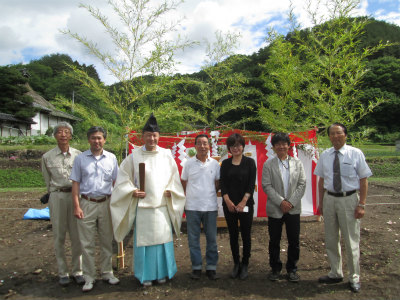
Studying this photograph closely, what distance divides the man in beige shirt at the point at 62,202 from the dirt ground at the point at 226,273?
0.81 feet

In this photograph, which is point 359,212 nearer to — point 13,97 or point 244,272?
point 244,272

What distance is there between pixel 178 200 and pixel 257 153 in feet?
8.09

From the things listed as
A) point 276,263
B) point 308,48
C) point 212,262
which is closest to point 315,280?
A: point 276,263

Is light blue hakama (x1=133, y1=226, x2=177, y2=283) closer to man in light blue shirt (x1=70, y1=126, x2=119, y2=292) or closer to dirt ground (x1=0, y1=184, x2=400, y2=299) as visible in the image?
dirt ground (x1=0, y1=184, x2=400, y2=299)

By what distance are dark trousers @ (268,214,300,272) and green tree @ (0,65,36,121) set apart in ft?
94.0

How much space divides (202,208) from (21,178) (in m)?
14.1

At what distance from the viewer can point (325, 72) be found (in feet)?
16.5

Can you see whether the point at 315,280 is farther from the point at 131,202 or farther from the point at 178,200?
the point at 131,202

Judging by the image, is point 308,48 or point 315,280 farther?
point 308,48

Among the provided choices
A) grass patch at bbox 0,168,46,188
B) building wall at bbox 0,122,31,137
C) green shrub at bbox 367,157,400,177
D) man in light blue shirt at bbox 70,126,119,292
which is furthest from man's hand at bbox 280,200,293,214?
building wall at bbox 0,122,31,137

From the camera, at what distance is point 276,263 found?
3600mm

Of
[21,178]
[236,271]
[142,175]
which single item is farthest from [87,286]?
[21,178]

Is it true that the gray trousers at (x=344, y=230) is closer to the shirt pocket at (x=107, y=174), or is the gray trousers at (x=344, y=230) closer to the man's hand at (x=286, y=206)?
the man's hand at (x=286, y=206)

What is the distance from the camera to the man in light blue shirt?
3.43 m
